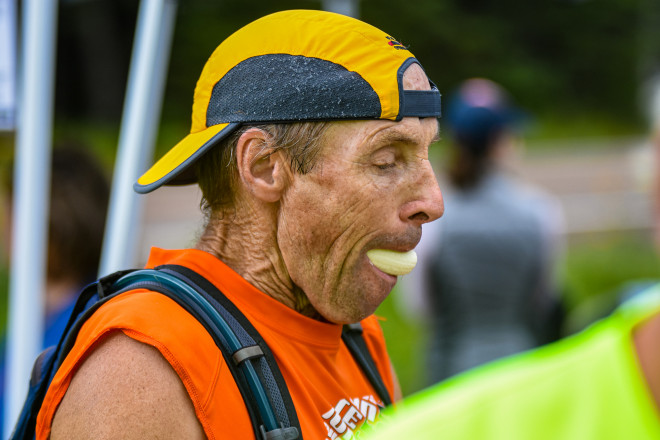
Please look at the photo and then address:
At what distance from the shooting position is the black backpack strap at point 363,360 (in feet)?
5.08

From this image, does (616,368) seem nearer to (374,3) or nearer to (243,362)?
(243,362)

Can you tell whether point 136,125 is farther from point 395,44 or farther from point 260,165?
point 395,44

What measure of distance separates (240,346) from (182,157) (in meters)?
0.36

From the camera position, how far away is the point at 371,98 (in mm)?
1344

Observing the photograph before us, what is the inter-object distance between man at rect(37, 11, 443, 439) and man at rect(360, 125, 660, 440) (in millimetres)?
645

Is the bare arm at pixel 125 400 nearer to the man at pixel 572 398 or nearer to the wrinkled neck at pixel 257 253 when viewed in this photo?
the wrinkled neck at pixel 257 253

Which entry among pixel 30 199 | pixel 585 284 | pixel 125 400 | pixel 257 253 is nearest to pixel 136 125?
pixel 30 199

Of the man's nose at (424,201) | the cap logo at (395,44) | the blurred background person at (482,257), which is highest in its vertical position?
the cap logo at (395,44)

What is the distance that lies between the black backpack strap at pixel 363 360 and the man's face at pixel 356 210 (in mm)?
140

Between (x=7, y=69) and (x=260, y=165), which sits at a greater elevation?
(x=7, y=69)

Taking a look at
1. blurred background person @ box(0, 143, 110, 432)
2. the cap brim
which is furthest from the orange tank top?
blurred background person @ box(0, 143, 110, 432)

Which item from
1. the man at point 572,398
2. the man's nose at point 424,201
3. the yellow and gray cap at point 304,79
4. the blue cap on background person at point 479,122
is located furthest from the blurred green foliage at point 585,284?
the man at point 572,398

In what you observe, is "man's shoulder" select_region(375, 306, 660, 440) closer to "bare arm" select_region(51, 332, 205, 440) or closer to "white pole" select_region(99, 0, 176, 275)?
"bare arm" select_region(51, 332, 205, 440)

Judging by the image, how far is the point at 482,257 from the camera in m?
3.27
